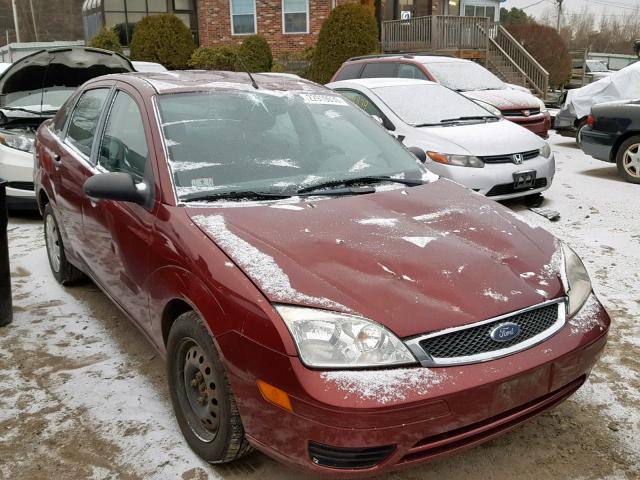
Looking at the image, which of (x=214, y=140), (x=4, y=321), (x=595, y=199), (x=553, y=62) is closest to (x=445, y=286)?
(x=214, y=140)

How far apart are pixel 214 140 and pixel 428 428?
1869mm

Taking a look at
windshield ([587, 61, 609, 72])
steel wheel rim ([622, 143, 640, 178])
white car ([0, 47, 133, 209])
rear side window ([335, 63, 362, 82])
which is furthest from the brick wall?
steel wheel rim ([622, 143, 640, 178])

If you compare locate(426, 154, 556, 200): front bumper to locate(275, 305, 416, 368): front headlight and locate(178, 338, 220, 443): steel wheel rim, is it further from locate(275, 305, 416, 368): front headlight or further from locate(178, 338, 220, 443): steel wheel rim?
locate(275, 305, 416, 368): front headlight

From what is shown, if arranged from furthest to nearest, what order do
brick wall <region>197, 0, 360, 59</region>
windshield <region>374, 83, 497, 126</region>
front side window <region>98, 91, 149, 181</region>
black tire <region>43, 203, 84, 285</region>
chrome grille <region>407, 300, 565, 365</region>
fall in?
brick wall <region>197, 0, 360, 59</region>
windshield <region>374, 83, 497, 126</region>
black tire <region>43, 203, 84, 285</region>
front side window <region>98, 91, 149, 181</region>
chrome grille <region>407, 300, 565, 365</region>

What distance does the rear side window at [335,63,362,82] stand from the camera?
11711mm

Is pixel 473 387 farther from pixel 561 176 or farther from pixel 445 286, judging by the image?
pixel 561 176

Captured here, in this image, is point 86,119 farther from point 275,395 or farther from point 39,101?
point 39,101

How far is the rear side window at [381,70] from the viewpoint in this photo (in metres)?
11.2

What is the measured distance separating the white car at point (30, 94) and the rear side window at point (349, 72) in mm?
4875

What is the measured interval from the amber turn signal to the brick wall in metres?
21.8

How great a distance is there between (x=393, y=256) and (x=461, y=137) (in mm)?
4711

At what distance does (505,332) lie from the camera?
238cm

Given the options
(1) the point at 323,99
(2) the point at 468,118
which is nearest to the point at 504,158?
(2) the point at 468,118

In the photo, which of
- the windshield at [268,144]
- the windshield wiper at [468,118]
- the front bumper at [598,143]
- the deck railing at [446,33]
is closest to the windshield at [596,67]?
the deck railing at [446,33]
